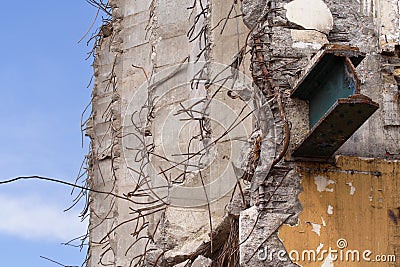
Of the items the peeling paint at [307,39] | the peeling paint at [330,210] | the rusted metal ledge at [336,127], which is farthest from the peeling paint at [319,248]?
the peeling paint at [307,39]

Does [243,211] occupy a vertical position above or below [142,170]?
Answer: below

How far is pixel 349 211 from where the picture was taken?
3967 mm

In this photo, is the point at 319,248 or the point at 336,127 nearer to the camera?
the point at 336,127

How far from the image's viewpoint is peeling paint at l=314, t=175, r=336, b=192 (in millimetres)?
3972

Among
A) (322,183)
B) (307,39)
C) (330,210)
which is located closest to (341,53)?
(307,39)

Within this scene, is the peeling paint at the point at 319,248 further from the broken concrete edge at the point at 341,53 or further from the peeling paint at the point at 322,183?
the broken concrete edge at the point at 341,53

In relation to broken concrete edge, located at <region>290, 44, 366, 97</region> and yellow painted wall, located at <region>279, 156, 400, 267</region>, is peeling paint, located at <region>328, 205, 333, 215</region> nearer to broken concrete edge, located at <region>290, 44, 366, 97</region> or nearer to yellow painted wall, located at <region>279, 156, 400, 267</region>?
yellow painted wall, located at <region>279, 156, 400, 267</region>

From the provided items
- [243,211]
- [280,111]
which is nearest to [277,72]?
[280,111]

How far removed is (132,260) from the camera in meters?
5.40

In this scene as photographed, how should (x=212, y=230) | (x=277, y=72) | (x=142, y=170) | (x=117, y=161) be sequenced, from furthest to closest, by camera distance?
1. (x=117, y=161)
2. (x=142, y=170)
3. (x=212, y=230)
4. (x=277, y=72)

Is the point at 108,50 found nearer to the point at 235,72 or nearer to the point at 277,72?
the point at 235,72

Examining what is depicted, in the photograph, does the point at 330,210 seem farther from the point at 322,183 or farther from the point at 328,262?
the point at 328,262

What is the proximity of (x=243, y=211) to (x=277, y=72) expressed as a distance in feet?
2.61

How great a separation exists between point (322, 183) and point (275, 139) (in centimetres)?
34
